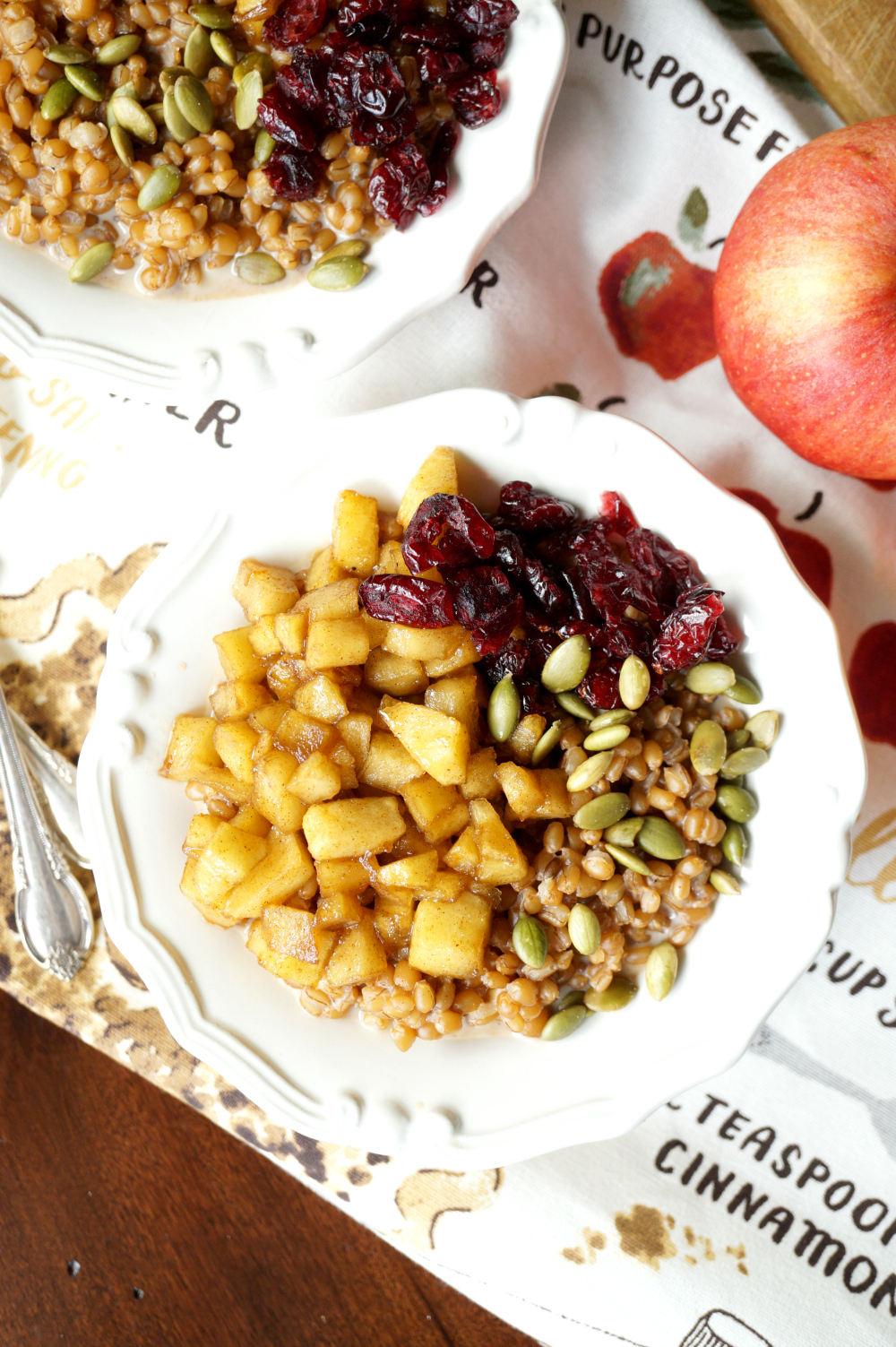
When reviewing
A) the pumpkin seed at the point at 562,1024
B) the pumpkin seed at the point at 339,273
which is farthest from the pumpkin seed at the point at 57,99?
the pumpkin seed at the point at 562,1024

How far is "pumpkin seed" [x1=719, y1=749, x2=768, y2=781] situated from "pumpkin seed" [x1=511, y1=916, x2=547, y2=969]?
342mm

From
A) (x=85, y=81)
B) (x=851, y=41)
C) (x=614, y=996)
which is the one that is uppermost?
(x=851, y=41)

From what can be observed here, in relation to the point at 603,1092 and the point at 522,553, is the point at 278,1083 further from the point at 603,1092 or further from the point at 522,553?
the point at 522,553

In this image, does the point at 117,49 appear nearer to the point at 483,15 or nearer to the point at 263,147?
the point at 263,147

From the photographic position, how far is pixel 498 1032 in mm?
1338

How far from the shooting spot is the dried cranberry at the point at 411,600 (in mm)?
1158

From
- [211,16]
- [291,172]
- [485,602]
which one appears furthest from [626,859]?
[211,16]

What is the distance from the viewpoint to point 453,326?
4.93ft

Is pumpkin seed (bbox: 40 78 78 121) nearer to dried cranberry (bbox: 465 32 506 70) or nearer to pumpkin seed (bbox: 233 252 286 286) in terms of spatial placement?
pumpkin seed (bbox: 233 252 286 286)

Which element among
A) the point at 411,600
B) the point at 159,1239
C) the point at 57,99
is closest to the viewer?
the point at 411,600

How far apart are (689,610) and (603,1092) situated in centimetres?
68

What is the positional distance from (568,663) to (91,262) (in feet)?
2.89

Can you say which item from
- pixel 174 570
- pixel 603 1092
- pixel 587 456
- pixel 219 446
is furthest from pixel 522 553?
pixel 603 1092

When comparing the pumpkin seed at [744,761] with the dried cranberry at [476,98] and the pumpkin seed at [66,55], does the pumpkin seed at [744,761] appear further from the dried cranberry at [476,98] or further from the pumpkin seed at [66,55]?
the pumpkin seed at [66,55]
